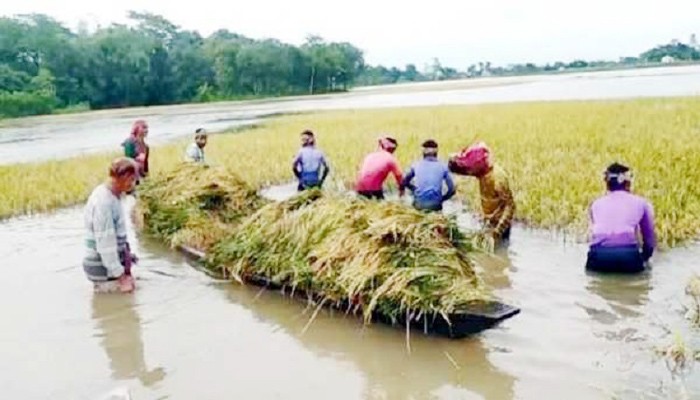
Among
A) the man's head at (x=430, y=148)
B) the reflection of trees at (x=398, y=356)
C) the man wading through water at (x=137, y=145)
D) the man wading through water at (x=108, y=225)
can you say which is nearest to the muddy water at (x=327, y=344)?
the reflection of trees at (x=398, y=356)

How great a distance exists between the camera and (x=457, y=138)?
16.3 metres

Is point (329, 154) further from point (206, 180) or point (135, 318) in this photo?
point (135, 318)

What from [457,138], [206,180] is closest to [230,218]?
[206,180]

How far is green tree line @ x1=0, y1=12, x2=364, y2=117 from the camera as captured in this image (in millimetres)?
58938

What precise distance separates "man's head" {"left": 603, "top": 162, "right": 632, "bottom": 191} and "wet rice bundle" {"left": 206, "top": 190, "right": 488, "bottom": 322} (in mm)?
1383

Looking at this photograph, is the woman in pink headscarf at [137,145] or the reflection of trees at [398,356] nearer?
the reflection of trees at [398,356]

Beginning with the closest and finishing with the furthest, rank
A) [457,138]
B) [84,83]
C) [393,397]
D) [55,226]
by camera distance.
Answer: [393,397] < [55,226] < [457,138] < [84,83]

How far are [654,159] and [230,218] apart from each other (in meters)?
6.37

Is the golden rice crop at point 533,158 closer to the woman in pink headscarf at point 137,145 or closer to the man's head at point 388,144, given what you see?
the woman in pink headscarf at point 137,145

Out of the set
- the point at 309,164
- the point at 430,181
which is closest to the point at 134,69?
the point at 309,164

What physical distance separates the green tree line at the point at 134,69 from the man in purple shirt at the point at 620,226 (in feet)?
172

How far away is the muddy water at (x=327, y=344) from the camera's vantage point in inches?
179

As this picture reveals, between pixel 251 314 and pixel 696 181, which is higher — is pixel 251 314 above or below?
below

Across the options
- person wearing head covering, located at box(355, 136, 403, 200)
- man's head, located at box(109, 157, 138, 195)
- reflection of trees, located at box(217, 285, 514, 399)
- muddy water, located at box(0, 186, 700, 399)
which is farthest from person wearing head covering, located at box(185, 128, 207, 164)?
reflection of trees, located at box(217, 285, 514, 399)
